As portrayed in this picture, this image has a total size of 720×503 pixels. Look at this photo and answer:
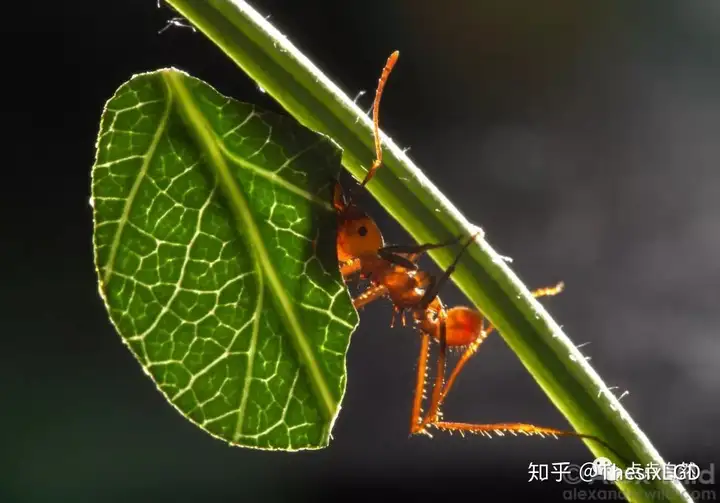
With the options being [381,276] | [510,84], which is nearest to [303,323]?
[381,276]

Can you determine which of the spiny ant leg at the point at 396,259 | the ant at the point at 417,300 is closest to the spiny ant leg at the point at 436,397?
the ant at the point at 417,300

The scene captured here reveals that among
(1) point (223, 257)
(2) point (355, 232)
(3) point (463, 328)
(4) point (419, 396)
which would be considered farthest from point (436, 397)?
(1) point (223, 257)

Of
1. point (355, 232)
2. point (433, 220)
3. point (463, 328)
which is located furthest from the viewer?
point (463, 328)

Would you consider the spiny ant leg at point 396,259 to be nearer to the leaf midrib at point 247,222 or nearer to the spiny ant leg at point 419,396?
the spiny ant leg at point 419,396

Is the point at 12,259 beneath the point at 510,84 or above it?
beneath

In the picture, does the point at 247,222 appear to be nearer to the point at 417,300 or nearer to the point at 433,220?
the point at 433,220

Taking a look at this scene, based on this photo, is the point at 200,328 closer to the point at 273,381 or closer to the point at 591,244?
the point at 273,381
